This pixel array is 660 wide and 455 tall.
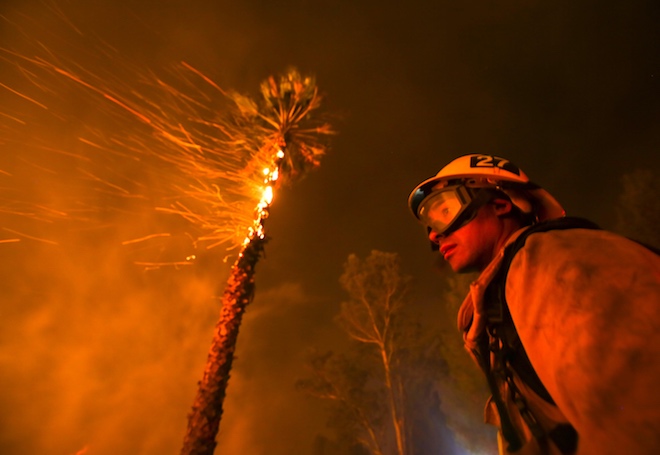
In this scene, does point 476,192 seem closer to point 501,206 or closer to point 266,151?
point 501,206

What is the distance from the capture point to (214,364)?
674 centimetres

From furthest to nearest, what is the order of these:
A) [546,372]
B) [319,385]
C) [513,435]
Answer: [319,385]
[513,435]
[546,372]

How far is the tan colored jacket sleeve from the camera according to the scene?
3.45 feet

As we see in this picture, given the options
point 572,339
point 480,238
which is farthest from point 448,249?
point 572,339

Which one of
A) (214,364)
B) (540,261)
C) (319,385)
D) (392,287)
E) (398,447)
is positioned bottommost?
(398,447)

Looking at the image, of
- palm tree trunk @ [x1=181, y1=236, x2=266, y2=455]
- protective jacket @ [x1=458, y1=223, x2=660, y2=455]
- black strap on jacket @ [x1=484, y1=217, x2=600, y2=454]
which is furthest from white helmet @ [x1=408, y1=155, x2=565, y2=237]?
palm tree trunk @ [x1=181, y1=236, x2=266, y2=455]

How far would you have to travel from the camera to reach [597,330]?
3.87 feet

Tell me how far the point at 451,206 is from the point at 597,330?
1.85 meters

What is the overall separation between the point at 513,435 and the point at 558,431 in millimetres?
542

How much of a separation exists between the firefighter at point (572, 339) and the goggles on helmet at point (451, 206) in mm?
762

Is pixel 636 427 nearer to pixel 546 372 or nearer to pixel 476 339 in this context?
pixel 546 372

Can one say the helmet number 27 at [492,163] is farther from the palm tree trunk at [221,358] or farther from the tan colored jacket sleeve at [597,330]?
the palm tree trunk at [221,358]

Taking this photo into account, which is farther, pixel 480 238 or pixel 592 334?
pixel 480 238

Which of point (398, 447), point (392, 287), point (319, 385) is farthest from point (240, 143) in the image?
point (398, 447)
